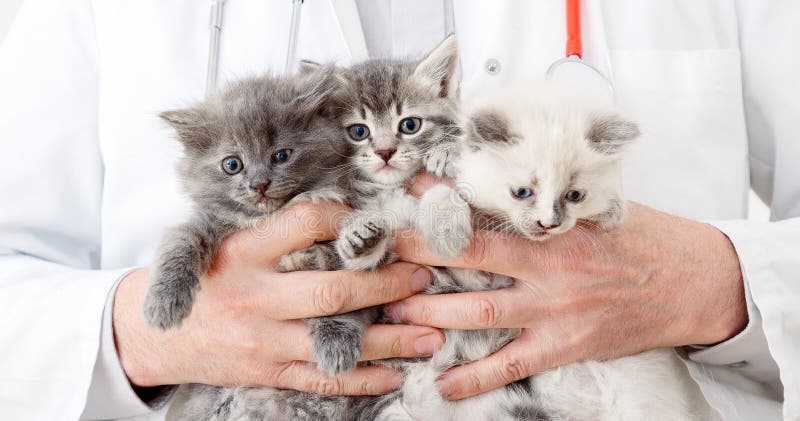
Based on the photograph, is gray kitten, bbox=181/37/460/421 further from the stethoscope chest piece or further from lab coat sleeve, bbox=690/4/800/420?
lab coat sleeve, bbox=690/4/800/420

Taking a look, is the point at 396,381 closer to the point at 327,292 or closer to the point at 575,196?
the point at 327,292

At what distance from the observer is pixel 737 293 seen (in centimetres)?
162

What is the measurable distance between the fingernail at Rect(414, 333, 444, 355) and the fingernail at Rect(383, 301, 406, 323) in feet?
0.30

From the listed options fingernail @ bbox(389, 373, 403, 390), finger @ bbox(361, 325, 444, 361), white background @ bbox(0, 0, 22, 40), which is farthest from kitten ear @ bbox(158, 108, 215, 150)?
white background @ bbox(0, 0, 22, 40)

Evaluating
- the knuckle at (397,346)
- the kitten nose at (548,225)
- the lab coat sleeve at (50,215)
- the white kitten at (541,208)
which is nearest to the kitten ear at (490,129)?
the white kitten at (541,208)

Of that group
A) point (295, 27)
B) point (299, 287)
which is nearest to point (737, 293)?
point (299, 287)

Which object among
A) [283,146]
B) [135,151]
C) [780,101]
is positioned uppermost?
[780,101]

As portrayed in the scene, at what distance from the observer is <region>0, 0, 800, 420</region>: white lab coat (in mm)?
1919

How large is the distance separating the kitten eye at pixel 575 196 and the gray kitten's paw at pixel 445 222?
258 millimetres

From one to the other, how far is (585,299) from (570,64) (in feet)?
2.43

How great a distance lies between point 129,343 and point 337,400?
61 cm

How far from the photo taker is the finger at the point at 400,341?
5.09ft

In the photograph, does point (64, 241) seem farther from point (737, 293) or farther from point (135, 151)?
point (737, 293)

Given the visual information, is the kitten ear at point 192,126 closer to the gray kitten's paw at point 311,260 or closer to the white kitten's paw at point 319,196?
the white kitten's paw at point 319,196
